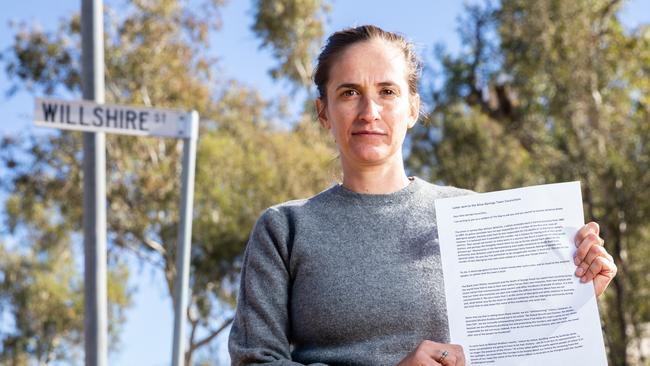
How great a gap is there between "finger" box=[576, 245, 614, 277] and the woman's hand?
331 mm

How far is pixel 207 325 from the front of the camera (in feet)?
66.8

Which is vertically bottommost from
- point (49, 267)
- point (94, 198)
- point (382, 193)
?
point (382, 193)

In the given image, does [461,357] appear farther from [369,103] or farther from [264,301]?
[369,103]

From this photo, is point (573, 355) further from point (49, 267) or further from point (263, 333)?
point (49, 267)

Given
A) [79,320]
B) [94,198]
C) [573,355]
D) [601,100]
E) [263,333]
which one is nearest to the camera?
[573,355]

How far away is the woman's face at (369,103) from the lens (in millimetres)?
2398

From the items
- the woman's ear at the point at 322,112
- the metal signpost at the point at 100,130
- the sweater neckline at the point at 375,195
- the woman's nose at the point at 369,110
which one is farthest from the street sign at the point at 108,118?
the woman's nose at the point at 369,110

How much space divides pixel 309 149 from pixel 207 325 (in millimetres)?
4230

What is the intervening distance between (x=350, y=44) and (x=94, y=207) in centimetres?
302

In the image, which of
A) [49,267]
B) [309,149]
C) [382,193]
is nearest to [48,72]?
[309,149]

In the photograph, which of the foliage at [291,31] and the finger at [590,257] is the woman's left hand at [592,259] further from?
the foliage at [291,31]

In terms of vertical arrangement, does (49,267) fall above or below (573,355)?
above

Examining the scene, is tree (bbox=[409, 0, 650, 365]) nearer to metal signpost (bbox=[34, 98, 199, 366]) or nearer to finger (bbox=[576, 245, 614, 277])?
metal signpost (bbox=[34, 98, 199, 366])

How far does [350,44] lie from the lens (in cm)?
249
